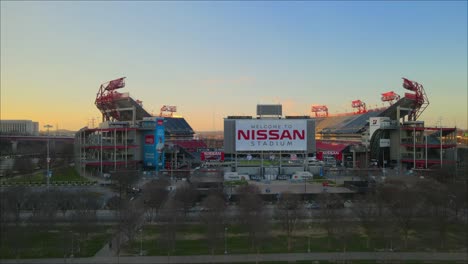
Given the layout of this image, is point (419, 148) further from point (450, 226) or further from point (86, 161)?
point (86, 161)

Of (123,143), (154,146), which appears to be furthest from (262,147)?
(123,143)

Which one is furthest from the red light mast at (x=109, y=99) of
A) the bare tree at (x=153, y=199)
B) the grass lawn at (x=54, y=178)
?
the bare tree at (x=153, y=199)

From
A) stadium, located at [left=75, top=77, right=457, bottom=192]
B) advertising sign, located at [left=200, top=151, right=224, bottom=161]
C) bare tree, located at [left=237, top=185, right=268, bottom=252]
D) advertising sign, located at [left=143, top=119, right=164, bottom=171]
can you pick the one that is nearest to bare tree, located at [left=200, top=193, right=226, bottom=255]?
bare tree, located at [left=237, top=185, right=268, bottom=252]

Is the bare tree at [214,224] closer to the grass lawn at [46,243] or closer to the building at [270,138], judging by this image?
the grass lawn at [46,243]

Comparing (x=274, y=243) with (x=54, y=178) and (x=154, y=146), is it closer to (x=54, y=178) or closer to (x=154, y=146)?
(x=54, y=178)

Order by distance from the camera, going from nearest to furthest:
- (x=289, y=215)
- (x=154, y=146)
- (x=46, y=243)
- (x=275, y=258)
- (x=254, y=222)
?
(x=275, y=258)
(x=254, y=222)
(x=46, y=243)
(x=289, y=215)
(x=154, y=146)

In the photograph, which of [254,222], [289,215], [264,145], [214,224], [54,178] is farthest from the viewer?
[264,145]

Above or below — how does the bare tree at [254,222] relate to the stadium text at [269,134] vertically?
below
